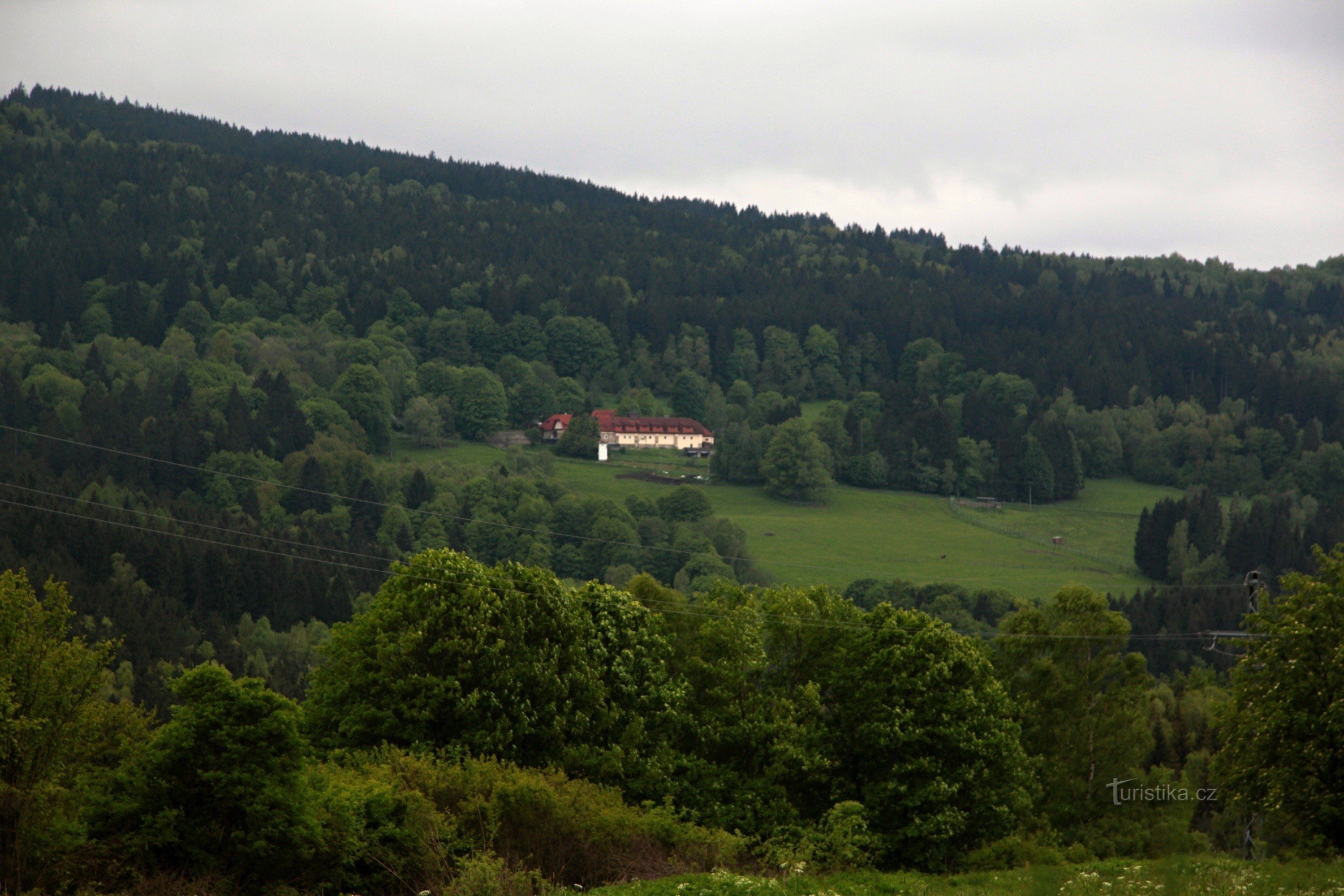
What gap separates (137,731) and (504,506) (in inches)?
4205

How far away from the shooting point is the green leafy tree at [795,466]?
509ft

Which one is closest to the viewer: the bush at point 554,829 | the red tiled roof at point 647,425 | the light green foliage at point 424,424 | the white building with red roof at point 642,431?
the bush at point 554,829

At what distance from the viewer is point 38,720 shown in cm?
2427

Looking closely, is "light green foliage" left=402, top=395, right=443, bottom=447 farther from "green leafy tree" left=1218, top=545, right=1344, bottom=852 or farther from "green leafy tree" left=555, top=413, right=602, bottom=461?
"green leafy tree" left=1218, top=545, right=1344, bottom=852

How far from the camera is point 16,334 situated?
195 metres

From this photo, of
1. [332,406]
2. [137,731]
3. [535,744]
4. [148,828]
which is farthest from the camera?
[332,406]

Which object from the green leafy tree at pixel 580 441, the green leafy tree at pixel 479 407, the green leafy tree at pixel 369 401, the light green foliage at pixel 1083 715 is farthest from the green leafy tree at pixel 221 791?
the green leafy tree at pixel 479 407

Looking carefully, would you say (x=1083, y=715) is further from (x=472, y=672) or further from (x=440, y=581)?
(x=440, y=581)

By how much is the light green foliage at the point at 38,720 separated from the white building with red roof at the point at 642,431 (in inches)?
6118

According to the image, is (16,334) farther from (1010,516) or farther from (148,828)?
(148,828)

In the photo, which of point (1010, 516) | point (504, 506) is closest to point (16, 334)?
point (504, 506)

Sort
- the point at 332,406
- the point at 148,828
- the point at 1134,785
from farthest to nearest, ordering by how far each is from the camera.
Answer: the point at 332,406 < the point at 1134,785 < the point at 148,828

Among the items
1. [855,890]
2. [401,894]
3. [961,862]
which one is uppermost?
[855,890]

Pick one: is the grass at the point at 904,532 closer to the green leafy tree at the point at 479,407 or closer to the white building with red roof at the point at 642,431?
the green leafy tree at the point at 479,407
